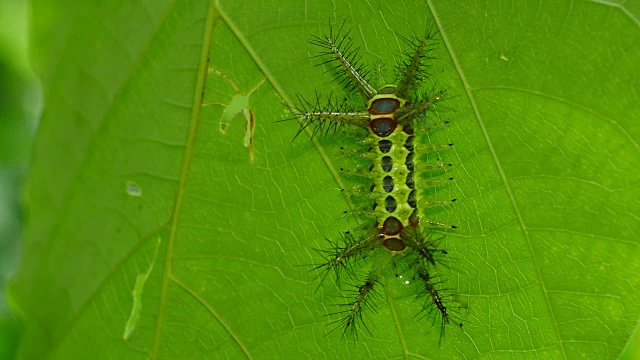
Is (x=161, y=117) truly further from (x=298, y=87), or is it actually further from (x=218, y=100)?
(x=298, y=87)

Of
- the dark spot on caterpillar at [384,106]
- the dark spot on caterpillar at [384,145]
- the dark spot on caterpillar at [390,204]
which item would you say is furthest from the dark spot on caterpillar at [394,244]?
Answer: the dark spot on caterpillar at [384,106]

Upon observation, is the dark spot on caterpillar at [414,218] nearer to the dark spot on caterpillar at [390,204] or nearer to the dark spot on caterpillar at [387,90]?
the dark spot on caterpillar at [390,204]

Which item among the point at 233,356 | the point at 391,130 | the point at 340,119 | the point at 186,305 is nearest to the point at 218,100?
the point at 340,119

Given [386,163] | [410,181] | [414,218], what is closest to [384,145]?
[386,163]

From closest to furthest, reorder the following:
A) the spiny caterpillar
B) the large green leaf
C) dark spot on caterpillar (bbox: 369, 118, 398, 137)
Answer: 1. the large green leaf
2. the spiny caterpillar
3. dark spot on caterpillar (bbox: 369, 118, 398, 137)

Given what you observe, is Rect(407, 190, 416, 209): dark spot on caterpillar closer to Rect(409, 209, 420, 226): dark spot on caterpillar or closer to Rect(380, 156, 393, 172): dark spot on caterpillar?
Rect(409, 209, 420, 226): dark spot on caterpillar

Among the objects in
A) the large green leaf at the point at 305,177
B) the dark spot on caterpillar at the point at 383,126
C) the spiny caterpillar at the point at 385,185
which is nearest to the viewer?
the large green leaf at the point at 305,177

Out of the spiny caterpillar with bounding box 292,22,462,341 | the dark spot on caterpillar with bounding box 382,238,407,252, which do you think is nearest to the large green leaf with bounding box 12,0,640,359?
the spiny caterpillar with bounding box 292,22,462,341
